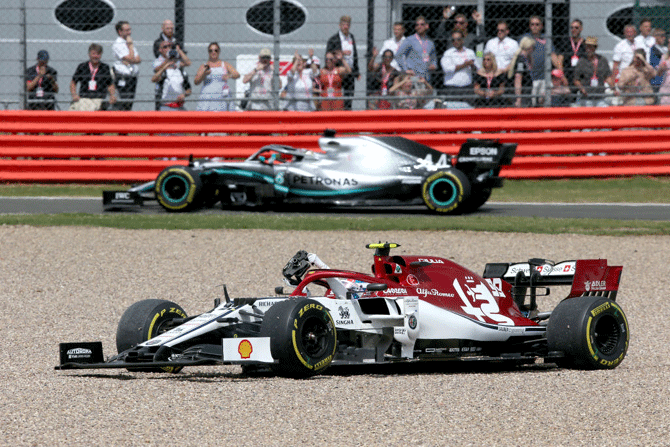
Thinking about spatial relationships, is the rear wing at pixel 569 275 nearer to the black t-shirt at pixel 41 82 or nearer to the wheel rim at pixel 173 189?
the wheel rim at pixel 173 189

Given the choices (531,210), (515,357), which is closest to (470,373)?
(515,357)

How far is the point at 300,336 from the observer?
5.95 metres

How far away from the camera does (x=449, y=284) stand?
696 centimetres

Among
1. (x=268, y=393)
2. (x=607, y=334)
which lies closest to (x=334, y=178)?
(x=607, y=334)

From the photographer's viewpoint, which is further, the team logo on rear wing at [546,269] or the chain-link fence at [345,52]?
the chain-link fence at [345,52]

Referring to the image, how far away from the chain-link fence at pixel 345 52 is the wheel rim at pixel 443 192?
7.23 ft

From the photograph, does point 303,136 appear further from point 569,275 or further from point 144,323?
point 144,323

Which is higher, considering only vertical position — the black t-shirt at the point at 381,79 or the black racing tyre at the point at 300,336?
the black t-shirt at the point at 381,79

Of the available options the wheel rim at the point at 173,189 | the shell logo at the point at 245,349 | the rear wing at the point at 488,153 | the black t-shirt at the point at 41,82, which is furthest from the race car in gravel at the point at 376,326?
the black t-shirt at the point at 41,82

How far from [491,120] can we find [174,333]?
1123 cm

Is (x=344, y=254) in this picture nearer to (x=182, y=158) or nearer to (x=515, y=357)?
(x=515, y=357)

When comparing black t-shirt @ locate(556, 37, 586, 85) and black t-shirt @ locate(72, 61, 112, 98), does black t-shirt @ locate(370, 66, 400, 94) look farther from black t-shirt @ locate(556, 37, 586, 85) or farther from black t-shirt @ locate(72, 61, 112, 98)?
black t-shirt @ locate(72, 61, 112, 98)

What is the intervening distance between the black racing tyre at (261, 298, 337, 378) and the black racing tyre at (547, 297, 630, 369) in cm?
156

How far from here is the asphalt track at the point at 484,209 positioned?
46.7 ft
